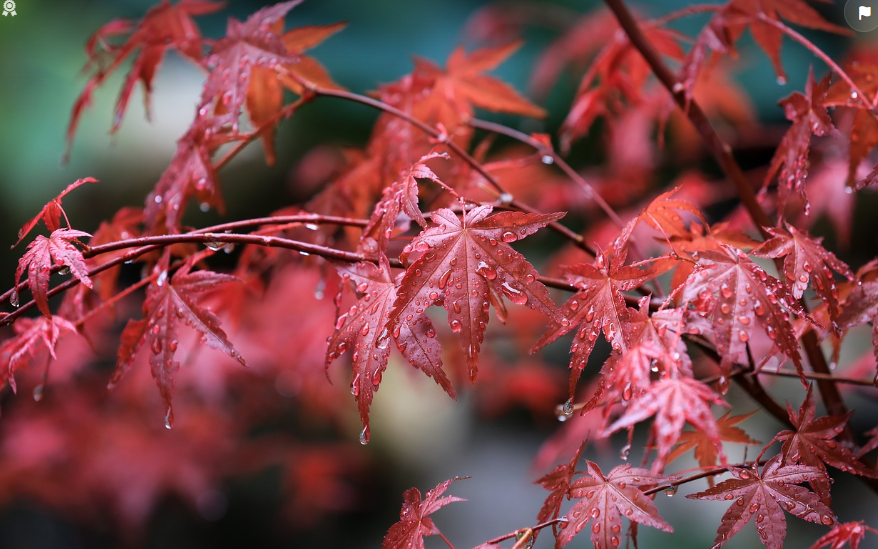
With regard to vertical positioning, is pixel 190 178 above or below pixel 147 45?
below

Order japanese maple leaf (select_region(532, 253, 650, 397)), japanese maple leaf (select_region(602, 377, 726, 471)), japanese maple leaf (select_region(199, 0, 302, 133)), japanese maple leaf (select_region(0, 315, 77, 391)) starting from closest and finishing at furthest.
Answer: japanese maple leaf (select_region(602, 377, 726, 471)), japanese maple leaf (select_region(532, 253, 650, 397)), japanese maple leaf (select_region(0, 315, 77, 391)), japanese maple leaf (select_region(199, 0, 302, 133))

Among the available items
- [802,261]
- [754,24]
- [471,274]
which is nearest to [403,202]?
[471,274]

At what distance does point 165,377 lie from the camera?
64 centimetres

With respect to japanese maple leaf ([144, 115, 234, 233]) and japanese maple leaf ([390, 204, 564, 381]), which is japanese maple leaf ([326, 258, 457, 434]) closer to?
japanese maple leaf ([390, 204, 564, 381])

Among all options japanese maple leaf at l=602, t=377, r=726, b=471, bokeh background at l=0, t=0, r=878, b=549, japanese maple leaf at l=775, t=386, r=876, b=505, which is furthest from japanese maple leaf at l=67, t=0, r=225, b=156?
bokeh background at l=0, t=0, r=878, b=549

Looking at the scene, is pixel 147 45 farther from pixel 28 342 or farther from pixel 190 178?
pixel 28 342

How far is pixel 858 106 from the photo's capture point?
0.73 metres

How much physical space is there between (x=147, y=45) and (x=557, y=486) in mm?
810

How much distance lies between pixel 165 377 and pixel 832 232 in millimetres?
2505

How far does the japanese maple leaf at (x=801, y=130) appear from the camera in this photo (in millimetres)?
698

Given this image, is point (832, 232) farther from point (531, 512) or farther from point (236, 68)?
point (236, 68)

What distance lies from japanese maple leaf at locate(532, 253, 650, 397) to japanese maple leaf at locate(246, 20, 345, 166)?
1.68 ft

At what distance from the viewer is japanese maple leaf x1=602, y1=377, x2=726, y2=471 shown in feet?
1.53

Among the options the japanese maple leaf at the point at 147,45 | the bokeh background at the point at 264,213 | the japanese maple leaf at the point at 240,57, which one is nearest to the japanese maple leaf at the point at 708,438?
the japanese maple leaf at the point at 240,57
